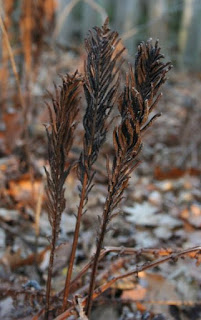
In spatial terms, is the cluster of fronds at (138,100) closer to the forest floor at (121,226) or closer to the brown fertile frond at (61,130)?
the brown fertile frond at (61,130)

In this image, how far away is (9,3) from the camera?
2.90 metres

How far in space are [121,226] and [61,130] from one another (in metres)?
1.34

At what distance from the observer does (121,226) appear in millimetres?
2189

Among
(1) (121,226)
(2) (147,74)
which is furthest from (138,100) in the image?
(1) (121,226)

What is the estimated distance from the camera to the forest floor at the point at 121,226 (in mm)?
1493

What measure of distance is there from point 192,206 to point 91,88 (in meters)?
1.77

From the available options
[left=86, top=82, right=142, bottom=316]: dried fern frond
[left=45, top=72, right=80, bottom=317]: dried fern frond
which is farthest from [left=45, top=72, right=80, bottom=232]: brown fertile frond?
[left=86, top=82, right=142, bottom=316]: dried fern frond

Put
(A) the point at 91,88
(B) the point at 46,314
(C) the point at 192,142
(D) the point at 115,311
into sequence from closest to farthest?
(A) the point at 91,88, (B) the point at 46,314, (D) the point at 115,311, (C) the point at 192,142

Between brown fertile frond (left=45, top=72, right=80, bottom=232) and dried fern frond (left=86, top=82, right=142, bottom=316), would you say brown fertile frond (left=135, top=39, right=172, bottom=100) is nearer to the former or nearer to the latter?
dried fern frond (left=86, top=82, right=142, bottom=316)

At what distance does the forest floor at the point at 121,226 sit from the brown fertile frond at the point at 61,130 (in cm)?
16

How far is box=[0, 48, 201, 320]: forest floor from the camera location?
4.90ft

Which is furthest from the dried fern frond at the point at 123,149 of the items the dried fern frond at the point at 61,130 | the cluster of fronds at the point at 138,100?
the dried fern frond at the point at 61,130

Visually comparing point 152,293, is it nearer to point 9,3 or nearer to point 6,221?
point 6,221

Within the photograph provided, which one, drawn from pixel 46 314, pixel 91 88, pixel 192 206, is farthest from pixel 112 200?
A: pixel 192 206
